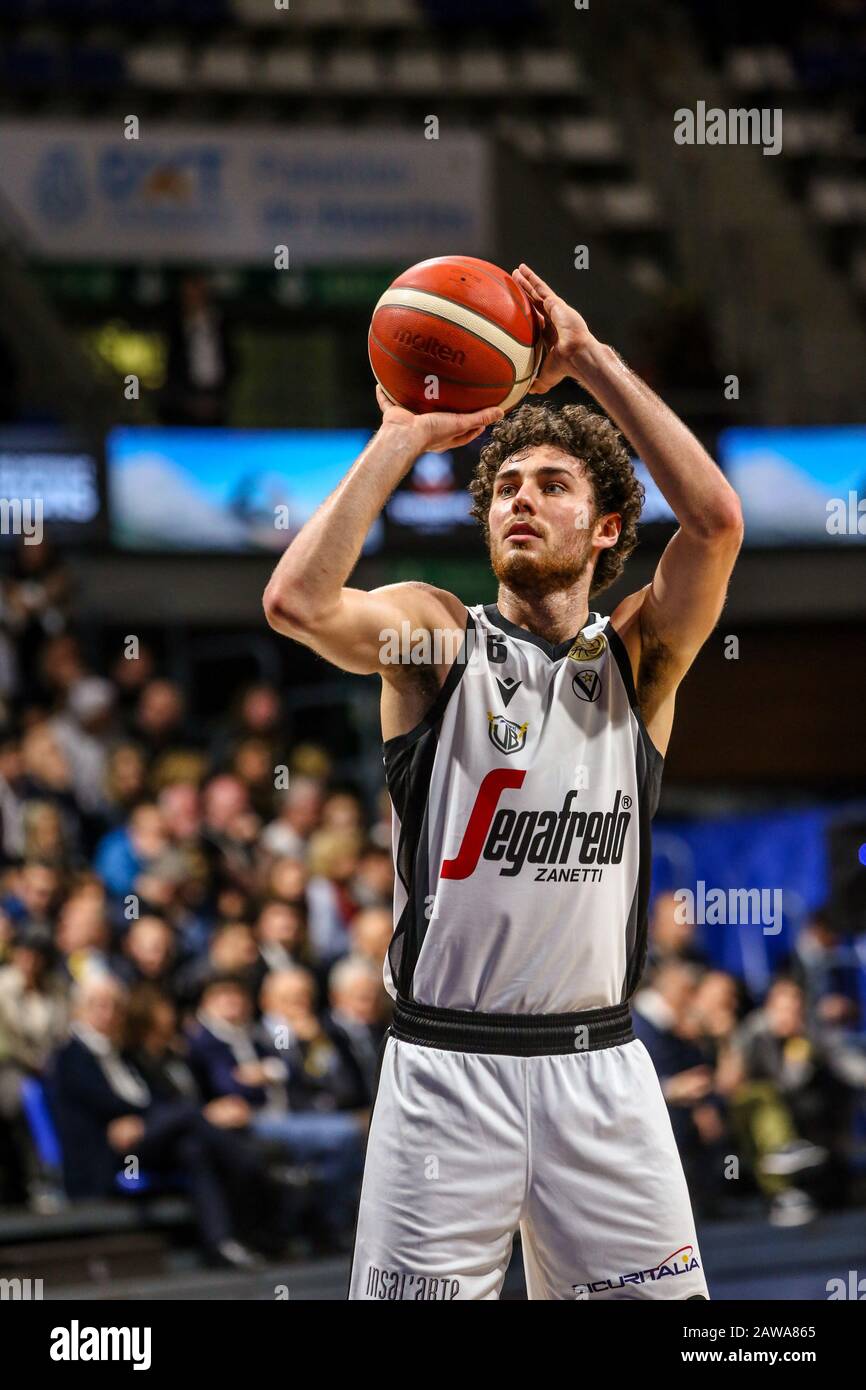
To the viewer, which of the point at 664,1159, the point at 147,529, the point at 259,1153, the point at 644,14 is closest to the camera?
the point at 664,1159

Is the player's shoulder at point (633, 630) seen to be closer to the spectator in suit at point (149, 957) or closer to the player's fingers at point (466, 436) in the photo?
the player's fingers at point (466, 436)

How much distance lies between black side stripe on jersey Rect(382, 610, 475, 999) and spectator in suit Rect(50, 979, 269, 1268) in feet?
12.3

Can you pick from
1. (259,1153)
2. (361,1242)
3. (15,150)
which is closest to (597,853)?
(361,1242)

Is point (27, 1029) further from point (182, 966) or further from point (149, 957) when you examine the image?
point (182, 966)

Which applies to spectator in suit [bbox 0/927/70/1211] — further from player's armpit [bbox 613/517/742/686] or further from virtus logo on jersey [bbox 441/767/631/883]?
player's armpit [bbox 613/517/742/686]

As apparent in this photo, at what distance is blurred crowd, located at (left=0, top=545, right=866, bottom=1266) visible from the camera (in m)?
6.98

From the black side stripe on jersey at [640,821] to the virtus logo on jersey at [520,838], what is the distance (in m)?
0.14

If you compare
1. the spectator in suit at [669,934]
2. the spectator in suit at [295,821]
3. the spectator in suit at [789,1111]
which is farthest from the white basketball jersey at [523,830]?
the spectator in suit at [295,821]

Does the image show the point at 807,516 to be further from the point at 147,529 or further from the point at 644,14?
the point at 644,14

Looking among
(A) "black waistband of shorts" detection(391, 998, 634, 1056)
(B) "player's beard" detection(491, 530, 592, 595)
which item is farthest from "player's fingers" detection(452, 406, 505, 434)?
(A) "black waistband of shorts" detection(391, 998, 634, 1056)

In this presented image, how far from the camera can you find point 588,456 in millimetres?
3594

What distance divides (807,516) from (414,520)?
8.42 feet

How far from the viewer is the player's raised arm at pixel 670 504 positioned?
11.0ft

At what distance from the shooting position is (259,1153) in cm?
702
